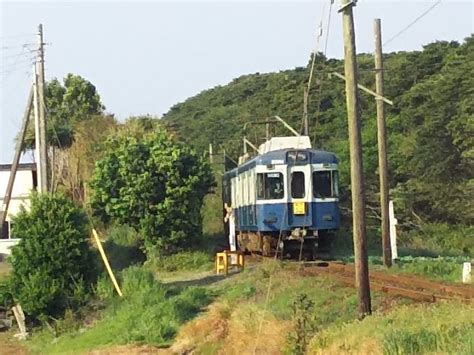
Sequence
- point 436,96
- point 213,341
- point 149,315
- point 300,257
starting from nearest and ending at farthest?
1. point 213,341
2. point 149,315
3. point 300,257
4. point 436,96

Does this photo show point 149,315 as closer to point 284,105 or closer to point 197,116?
point 284,105

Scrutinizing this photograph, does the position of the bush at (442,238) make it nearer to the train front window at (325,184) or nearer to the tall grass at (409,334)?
the train front window at (325,184)

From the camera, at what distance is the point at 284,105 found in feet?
242

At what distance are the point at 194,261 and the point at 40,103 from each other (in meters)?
7.53

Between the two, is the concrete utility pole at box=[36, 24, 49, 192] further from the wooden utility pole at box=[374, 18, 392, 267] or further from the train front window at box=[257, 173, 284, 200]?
the wooden utility pole at box=[374, 18, 392, 267]

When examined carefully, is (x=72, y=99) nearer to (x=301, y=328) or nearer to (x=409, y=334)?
(x=301, y=328)

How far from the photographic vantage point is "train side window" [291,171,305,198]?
28062mm

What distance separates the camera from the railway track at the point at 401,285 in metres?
17.4

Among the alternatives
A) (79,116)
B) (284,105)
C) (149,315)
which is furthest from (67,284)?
(284,105)

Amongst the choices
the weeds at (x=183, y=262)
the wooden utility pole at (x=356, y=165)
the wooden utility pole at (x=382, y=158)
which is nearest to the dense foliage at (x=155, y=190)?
the weeds at (x=183, y=262)

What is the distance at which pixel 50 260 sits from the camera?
2539cm

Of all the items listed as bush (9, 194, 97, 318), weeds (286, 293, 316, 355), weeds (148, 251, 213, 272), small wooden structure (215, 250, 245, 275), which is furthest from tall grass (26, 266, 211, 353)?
weeds (148, 251, 213, 272)

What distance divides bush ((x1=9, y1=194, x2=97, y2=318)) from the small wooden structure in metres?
3.43

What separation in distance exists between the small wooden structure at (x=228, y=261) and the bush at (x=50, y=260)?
3432mm
